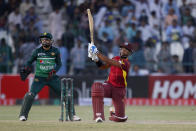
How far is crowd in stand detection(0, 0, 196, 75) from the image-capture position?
1872 cm

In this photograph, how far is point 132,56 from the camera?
18.7 meters

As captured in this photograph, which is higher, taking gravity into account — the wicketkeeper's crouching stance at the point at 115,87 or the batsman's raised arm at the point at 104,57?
the batsman's raised arm at the point at 104,57

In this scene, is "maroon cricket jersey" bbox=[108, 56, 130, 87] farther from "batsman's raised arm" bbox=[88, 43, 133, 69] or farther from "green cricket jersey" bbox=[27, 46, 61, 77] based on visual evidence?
"green cricket jersey" bbox=[27, 46, 61, 77]

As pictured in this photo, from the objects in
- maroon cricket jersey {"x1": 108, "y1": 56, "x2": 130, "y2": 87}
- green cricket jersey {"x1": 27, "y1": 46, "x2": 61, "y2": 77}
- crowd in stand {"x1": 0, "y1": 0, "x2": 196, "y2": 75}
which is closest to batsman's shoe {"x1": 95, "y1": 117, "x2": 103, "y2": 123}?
maroon cricket jersey {"x1": 108, "y1": 56, "x2": 130, "y2": 87}

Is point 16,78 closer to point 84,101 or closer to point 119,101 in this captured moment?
point 84,101

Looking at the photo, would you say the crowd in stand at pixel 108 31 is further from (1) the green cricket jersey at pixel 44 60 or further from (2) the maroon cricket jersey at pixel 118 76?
(2) the maroon cricket jersey at pixel 118 76

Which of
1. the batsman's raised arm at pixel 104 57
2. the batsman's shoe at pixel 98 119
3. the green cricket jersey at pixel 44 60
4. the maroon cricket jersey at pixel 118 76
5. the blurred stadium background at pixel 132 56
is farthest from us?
the blurred stadium background at pixel 132 56

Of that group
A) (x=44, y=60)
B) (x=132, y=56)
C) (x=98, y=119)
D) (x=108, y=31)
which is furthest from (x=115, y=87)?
(x=108, y=31)

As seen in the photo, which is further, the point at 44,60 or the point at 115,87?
the point at 44,60

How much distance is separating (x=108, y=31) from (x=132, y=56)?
123 cm

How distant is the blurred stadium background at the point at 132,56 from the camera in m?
18.7

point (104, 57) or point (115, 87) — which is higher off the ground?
point (104, 57)

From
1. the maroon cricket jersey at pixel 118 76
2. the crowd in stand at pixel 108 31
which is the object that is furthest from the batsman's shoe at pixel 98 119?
the crowd in stand at pixel 108 31

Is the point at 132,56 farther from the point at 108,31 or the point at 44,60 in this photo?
the point at 44,60
